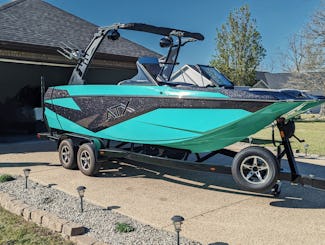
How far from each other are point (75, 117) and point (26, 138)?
232 inches

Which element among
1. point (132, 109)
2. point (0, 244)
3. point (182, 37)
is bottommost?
point (0, 244)

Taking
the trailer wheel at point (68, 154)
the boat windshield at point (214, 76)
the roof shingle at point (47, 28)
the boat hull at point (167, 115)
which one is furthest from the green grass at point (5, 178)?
the roof shingle at point (47, 28)

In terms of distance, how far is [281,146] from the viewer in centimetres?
480

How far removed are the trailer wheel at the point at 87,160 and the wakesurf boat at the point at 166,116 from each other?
0.02m

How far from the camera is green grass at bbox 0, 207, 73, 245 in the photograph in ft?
11.6

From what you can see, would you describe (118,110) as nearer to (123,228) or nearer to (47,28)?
(123,228)

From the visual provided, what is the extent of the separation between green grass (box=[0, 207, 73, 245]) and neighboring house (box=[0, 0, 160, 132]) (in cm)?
724

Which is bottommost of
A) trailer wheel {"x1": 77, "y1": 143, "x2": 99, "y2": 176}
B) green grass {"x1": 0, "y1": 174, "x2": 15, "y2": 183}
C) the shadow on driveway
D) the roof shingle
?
green grass {"x1": 0, "y1": 174, "x2": 15, "y2": 183}

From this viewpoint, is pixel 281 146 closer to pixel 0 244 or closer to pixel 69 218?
pixel 69 218

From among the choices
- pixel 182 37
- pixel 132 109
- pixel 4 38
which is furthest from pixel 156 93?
pixel 4 38

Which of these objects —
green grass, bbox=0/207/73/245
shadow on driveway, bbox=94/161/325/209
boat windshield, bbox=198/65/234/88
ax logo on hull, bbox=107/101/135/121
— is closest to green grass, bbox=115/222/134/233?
green grass, bbox=0/207/73/245

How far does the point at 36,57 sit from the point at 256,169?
28.0 feet

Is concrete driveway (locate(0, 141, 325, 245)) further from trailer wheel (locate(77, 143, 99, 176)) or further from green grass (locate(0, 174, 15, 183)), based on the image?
green grass (locate(0, 174, 15, 183))

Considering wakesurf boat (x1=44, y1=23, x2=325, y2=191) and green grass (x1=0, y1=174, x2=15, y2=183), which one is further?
green grass (x1=0, y1=174, x2=15, y2=183)
